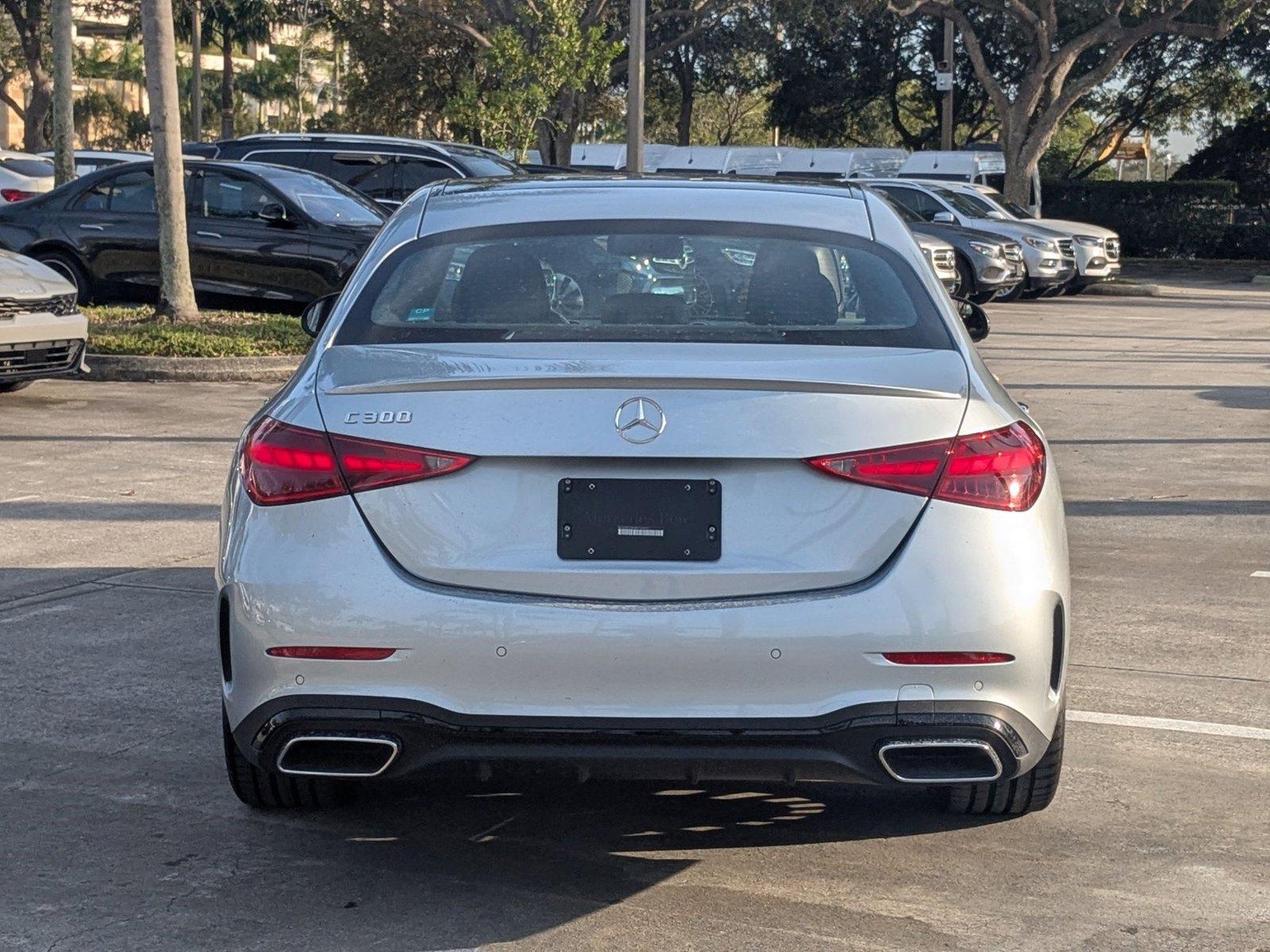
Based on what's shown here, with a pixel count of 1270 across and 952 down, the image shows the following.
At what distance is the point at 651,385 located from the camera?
12.3 ft

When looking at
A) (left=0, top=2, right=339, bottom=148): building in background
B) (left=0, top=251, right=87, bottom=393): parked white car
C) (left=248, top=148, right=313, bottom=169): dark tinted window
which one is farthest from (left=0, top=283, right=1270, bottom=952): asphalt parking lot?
(left=0, top=2, right=339, bottom=148): building in background

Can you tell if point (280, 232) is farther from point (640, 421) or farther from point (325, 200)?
point (640, 421)

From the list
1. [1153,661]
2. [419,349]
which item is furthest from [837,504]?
[1153,661]

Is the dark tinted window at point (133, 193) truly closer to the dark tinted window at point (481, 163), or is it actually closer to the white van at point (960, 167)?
the dark tinted window at point (481, 163)

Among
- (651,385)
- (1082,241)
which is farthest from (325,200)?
(1082,241)

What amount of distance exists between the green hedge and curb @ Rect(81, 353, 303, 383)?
32389 millimetres

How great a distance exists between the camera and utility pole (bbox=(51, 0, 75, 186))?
18.7 meters

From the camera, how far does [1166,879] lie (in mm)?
4254

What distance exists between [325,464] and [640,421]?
2.28ft

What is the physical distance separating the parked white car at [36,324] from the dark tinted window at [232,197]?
4.71m

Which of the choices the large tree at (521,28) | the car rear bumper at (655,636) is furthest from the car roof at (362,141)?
the car rear bumper at (655,636)

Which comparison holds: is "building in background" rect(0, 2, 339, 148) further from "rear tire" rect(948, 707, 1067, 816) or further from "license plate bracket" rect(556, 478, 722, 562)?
"license plate bracket" rect(556, 478, 722, 562)

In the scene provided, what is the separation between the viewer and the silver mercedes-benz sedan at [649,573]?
3.69 m

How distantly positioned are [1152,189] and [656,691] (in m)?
41.4
